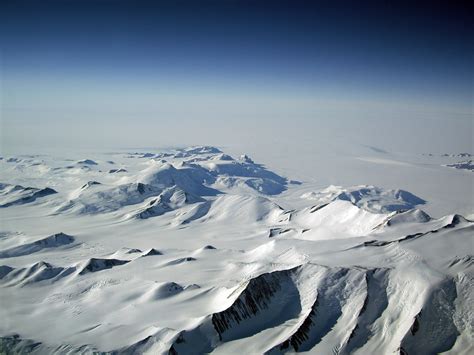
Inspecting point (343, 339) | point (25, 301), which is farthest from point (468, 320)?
point (25, 301)

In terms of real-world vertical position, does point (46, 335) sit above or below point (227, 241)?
above

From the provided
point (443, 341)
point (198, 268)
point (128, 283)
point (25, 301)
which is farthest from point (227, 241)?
point (443, 341)

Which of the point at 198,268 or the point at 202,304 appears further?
the point at 198,268

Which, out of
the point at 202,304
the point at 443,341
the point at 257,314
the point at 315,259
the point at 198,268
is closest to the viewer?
the point at 443,341

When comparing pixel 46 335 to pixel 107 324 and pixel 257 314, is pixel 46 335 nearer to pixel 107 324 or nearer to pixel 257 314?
pixel 107 324

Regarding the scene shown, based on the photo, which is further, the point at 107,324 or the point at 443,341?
the point at 107,324

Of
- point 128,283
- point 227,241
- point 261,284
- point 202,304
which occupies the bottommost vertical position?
point 227,241

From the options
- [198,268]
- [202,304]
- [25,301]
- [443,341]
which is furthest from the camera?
[198,268]

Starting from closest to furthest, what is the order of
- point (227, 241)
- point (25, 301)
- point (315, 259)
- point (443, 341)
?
point (443, 341) < point (315, 259) < point (25, 301) < point (227, 241)

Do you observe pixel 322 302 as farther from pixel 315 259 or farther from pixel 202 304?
pixel 202 304
